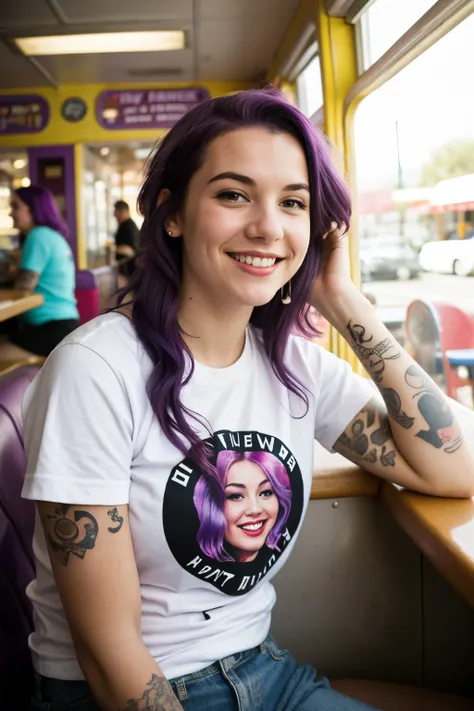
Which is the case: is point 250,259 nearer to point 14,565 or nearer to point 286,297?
point 286,297

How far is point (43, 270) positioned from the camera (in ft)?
14.5

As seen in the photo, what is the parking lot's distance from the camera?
2262mm

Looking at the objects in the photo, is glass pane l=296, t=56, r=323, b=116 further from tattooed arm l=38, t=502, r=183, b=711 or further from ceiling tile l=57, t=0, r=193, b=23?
tattooed arm l=38, t=502, r=183, b=711

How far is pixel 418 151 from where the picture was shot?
2.61m

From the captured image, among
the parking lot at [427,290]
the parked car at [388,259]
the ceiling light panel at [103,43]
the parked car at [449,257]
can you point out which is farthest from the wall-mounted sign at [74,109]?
the parked car at [449,257]

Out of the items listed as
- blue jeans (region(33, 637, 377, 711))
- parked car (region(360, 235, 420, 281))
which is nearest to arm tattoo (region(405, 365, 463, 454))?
blue jeans (region(33, 637, 377, 711))

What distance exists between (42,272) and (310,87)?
2.41 m

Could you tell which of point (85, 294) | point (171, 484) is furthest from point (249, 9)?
point (171, 484)

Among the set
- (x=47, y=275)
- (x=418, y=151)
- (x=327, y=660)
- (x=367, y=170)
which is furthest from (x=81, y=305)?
(x=327, y=660)

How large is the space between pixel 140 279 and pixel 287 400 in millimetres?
365

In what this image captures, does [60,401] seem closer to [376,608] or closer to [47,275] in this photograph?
[376,608]

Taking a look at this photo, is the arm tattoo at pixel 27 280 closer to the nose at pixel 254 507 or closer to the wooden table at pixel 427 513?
the wooden table at pixel 427 513

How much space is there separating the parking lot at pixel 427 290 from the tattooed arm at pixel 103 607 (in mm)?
1638

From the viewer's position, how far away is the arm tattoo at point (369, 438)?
138cm
